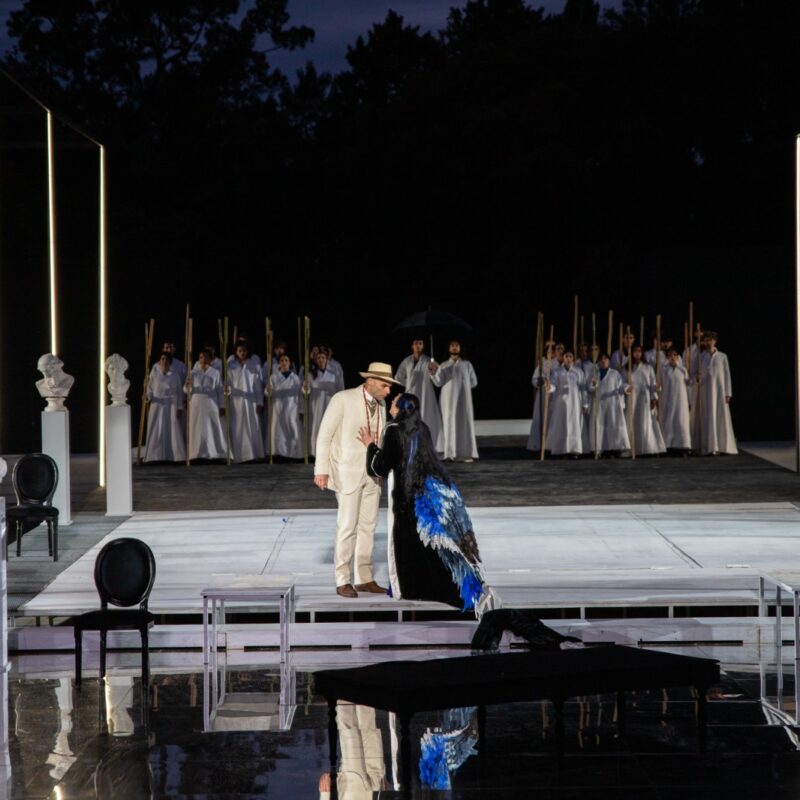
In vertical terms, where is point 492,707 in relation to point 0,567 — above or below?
below

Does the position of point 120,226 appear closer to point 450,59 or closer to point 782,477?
point 450,59

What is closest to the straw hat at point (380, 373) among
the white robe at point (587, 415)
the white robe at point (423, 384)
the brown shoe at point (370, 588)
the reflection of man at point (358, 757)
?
the brown shoe at point (370, 588)

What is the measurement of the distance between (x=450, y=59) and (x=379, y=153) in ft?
8.83

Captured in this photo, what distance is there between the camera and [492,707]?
702 centimetres

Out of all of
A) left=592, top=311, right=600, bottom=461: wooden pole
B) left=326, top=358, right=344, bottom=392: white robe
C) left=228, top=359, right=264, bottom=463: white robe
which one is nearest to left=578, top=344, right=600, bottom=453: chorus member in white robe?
left=592, top=311, right=600, bottom=461: wooden pole

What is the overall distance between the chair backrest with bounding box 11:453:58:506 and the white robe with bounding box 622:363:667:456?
9.18 m

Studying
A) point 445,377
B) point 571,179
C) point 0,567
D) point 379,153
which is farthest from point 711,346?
point 0,567

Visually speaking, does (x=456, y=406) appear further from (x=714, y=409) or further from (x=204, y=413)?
(x=714, y=409)

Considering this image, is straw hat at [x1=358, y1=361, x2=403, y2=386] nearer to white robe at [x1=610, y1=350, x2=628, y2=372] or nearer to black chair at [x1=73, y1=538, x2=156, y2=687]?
black chair at [x1=73, y1=538, x2=156, y2=687]

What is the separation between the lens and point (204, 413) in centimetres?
1845

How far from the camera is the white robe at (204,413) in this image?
18.4 metres

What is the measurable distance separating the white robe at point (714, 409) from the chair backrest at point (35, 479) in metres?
9.89

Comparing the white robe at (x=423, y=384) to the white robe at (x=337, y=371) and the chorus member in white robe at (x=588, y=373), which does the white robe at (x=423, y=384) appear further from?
the chorus member in white robe at (x=588, y=373)

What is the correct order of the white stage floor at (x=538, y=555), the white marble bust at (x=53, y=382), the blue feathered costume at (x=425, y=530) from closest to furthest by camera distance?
the blue feathered costume at (x=425, y=530) → the white stage floor at (x=538, y=555) → the white marble bust at (x=53, y=382)
